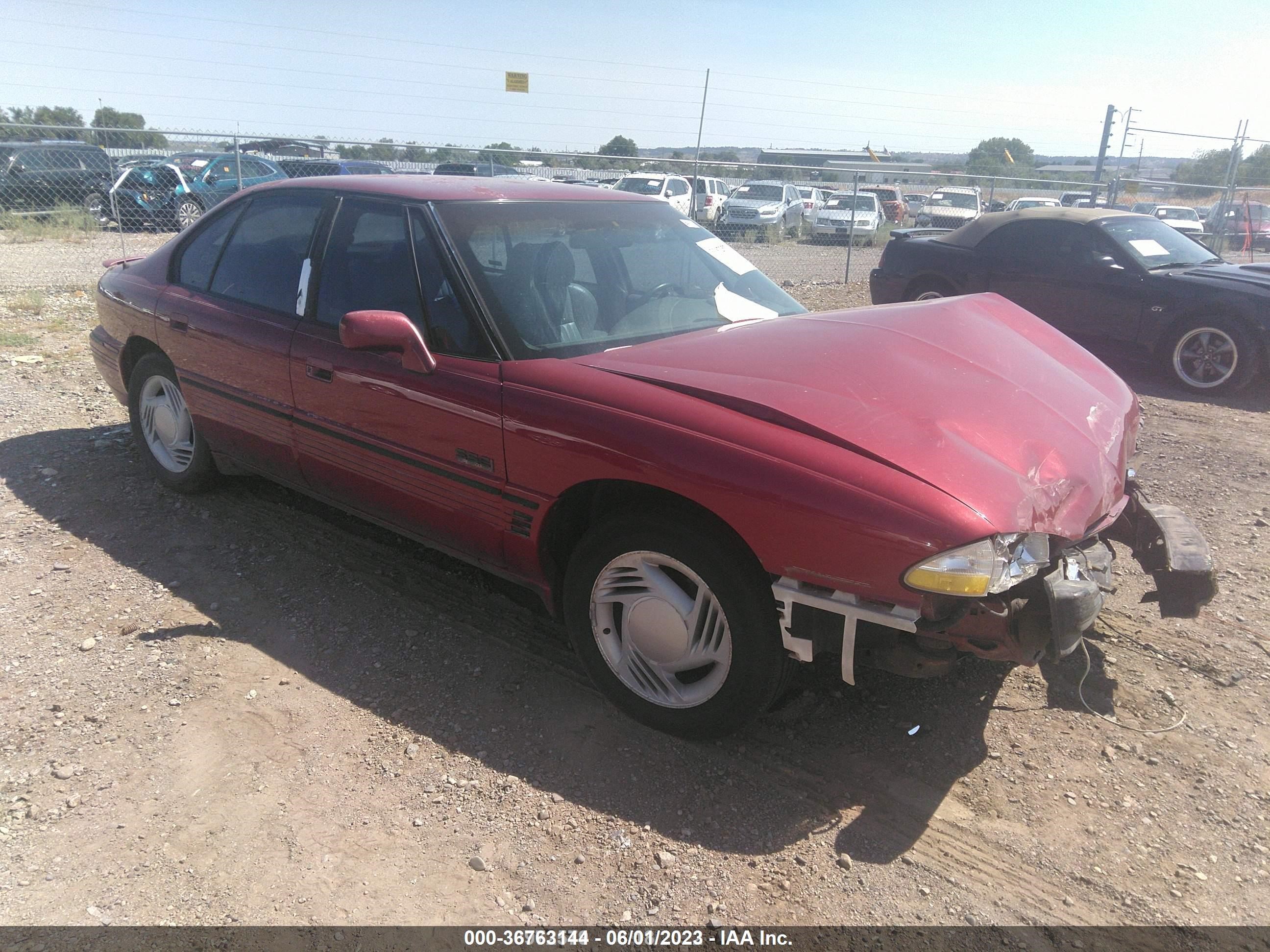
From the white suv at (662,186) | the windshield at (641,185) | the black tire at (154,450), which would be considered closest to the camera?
the black tire at (154,450)

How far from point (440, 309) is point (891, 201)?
24.2 meters

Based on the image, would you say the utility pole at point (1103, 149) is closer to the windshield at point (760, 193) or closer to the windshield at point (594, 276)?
the windshield at point (760, 193)

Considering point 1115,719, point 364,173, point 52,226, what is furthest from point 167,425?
point 52,226

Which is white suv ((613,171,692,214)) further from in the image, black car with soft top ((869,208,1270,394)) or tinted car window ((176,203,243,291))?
tinted car window ((176,203,243,291))

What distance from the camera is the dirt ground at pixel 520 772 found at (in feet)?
7.40

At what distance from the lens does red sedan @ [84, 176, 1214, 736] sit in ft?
7.68

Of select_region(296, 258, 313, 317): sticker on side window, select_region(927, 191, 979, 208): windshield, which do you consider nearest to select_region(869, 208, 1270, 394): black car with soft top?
select_region(296, 258, 313, 317): sticker on side window

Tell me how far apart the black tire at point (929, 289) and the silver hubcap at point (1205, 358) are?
6.90ft

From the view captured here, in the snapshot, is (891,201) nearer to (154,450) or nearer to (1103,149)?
(1103,149)

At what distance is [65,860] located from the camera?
2334 millimetres

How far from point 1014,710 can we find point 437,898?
6.43 feet

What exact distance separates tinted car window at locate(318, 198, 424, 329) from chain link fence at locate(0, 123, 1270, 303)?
21.8ft

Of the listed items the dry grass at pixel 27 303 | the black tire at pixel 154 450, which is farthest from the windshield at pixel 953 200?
the black tire at pixel 154 450

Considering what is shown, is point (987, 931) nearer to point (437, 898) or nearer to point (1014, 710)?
point (1014, 710)
